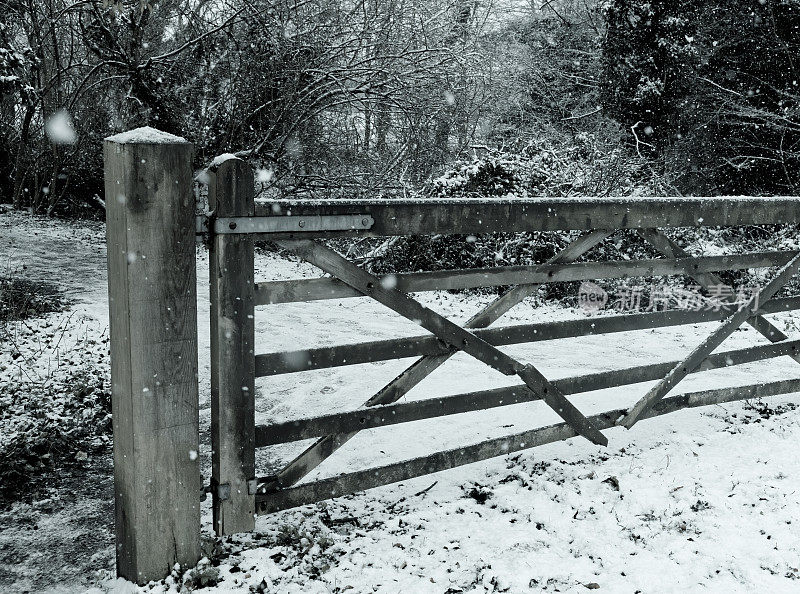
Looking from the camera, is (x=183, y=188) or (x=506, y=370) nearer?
(x=183, y=188)

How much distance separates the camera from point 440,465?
12.0 feet

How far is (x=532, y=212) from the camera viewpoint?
11.9 ft

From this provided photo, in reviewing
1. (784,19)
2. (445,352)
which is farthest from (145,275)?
(784,19)

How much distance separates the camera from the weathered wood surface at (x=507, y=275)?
9.96 ft

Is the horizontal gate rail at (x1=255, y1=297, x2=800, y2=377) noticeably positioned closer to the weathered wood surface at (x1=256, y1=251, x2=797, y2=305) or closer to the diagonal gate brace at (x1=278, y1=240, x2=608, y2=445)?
the diagonal gate brace at (x1=278, y1=240, x2=608, y2=445)

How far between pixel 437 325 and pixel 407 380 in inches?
12.7

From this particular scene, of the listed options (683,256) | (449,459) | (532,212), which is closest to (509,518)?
(449,459)

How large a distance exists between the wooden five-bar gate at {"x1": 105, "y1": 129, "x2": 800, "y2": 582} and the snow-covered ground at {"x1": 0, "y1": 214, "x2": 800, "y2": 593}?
Answer: 0.22 metres

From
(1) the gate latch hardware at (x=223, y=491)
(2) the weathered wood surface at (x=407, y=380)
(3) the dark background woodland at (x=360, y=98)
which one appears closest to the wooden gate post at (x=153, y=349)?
(1) the gate latch hardware at (x=223, y=491)

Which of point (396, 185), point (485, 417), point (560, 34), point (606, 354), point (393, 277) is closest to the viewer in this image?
point (393, 277)

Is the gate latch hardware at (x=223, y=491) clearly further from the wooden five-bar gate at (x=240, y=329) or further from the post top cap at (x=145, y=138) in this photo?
the post top cap at (x=145, y=138)

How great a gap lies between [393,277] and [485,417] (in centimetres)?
205

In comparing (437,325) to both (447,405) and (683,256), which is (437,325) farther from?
(683,256)

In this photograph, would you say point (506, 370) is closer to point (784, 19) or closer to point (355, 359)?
point (355, 359)
